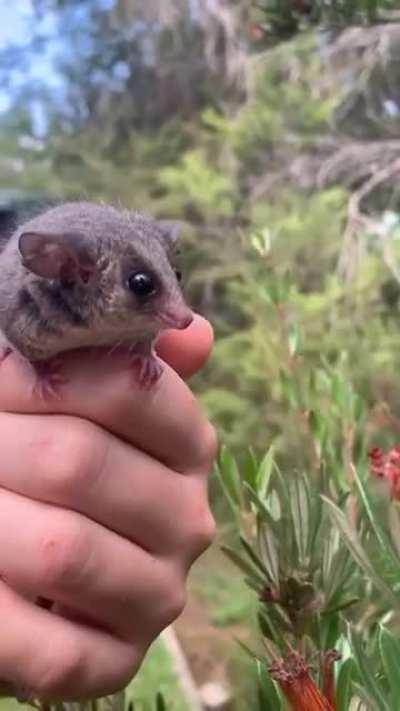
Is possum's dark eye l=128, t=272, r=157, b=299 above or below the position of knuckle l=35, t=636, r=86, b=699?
A: above

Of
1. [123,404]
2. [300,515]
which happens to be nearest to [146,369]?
[123,404]

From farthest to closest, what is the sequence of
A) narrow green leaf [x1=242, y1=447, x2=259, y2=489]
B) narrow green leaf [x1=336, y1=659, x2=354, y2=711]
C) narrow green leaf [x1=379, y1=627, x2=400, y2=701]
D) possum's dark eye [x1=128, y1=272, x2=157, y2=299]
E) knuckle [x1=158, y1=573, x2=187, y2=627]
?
knuckle [x1=158, y1=573, x2=187, y2=627], possum's dark eye [x1=128, y1=272, x2=157, y2=299], narrow green leaf [x1=242, y1=447, x2=259, y2=489], narrow green leaf [x1=336, y1=659, x2=354, y2=711], narrow green leaf [x1=379, y1=627, x2=400, y2=701]

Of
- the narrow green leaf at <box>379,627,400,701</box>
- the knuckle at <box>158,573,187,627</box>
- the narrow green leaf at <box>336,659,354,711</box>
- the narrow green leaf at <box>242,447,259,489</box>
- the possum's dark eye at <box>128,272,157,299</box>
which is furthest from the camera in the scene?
the knuckle at <box>158,573,187,627</box>

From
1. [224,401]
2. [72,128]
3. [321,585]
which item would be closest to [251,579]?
[321,585]

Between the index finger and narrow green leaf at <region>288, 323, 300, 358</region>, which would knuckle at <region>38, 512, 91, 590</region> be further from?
narrow green leaf at <region>288, 323, 300, 358</region>

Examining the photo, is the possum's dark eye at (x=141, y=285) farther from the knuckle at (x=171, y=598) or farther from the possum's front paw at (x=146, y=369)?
the knuckle at (x=171, y=598)

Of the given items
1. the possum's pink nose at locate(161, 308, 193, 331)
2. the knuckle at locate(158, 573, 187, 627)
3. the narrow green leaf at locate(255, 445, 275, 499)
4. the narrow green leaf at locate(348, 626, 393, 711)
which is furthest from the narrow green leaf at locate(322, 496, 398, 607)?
the knuckle at locate(158, 573, 187, 627)

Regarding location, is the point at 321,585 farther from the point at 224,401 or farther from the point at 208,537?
the point at 224,401
